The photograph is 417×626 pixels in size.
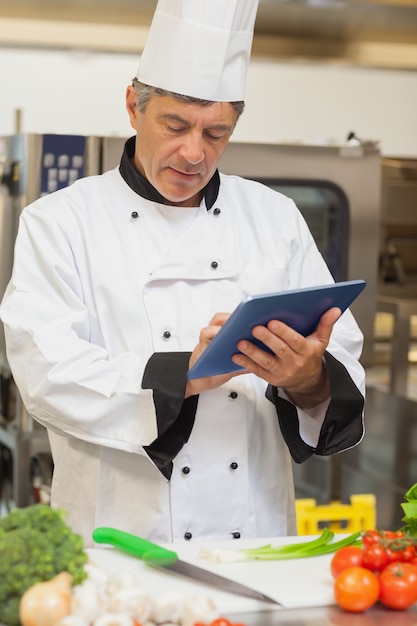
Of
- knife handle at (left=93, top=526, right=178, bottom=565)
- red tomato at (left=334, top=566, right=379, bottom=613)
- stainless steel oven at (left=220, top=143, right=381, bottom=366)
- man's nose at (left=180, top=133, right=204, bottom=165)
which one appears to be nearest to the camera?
red tomato at (left=334, top=566, right=379, bottom=613)

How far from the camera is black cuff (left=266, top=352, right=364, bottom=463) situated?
162cm

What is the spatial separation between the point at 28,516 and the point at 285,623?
0.34m

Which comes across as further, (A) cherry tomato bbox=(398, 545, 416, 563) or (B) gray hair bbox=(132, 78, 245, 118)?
(B) gray hair bbox=(132, 78, 245, 118)

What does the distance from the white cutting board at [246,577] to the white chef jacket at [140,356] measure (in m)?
0.19

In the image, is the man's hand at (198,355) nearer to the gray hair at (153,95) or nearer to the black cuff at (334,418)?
the black cuff at (334,418)

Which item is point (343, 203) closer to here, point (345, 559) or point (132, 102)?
point (132, 102)

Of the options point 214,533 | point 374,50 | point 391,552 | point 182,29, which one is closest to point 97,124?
point 374,50

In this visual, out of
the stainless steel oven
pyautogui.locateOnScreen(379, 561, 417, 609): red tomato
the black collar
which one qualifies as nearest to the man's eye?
the black collar

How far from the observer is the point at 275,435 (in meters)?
1.73

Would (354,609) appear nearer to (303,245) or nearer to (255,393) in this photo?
(255,393)

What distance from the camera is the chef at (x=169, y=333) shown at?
154cm

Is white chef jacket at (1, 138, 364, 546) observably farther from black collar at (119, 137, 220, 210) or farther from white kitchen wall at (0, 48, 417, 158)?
white kitchen wall at (0, 48, 417, 158)

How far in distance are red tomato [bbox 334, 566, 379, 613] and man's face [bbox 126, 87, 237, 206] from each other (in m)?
0.71

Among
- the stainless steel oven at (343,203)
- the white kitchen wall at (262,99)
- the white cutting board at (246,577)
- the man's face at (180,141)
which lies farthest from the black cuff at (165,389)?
the white kitchen wall at (262,99)
